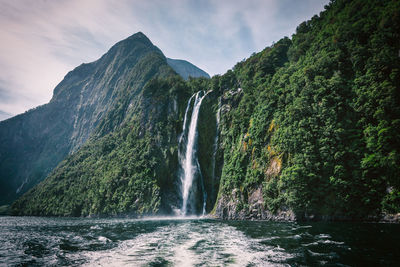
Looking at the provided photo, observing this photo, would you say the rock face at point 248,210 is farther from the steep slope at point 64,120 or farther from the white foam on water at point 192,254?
the steep slope at point 64,120

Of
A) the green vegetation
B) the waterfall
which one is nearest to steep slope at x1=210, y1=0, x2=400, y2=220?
the waterfall

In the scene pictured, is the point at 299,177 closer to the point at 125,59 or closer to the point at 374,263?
the point at 374,263

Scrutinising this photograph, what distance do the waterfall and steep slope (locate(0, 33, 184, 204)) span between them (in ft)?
278

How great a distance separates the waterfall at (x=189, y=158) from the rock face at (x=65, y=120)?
3384 inches

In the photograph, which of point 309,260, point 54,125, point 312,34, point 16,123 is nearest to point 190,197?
point 309,260

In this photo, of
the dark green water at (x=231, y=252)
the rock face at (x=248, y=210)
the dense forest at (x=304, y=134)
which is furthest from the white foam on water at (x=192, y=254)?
the dense forest at (x=304, y=134)

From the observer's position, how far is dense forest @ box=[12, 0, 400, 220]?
2456 cm

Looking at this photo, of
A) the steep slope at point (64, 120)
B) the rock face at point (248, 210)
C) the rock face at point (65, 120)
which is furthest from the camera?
the steep slope at point (64, 120)

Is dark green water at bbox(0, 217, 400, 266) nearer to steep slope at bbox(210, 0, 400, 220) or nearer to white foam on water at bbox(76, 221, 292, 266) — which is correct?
white foam on water at bbox(76, 221, 292, 266)

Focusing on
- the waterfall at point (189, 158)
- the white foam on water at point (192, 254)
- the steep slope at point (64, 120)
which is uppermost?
the steep slope at point (64, 120)

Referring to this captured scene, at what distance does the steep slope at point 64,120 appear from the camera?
482ft

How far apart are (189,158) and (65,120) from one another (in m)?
164

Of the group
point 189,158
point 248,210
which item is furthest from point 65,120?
point 248,210

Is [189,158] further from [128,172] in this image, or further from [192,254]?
[192,254]
